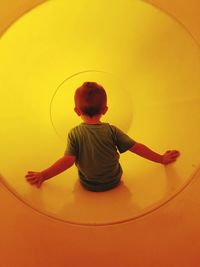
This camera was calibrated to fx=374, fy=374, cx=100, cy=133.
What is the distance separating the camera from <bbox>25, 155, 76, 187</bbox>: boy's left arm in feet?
3.34

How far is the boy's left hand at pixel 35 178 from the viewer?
3.31 ft

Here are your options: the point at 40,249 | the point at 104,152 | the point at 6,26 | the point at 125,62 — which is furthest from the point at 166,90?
the point at 40,249

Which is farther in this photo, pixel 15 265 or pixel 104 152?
pixel 104 152

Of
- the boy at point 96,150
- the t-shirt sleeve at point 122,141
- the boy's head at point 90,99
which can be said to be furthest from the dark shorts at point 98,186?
the boy's head at point 90,99

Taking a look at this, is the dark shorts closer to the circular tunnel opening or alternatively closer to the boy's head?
the circular tunnel opening

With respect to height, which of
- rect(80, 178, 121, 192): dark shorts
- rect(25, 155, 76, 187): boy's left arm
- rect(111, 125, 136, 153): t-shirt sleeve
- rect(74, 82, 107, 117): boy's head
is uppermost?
rect(74, 82, 107, 117): boy's head

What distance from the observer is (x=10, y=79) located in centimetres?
117

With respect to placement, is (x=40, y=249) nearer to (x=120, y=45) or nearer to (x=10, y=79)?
(x=10, y=79)

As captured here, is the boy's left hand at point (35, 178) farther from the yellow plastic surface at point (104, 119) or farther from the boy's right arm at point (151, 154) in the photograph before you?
the boy's right arm at point (151, 154)

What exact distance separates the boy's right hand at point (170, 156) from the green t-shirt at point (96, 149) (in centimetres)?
10

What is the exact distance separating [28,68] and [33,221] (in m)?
0.61

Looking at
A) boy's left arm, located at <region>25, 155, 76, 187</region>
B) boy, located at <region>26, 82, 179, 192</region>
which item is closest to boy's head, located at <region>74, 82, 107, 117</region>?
boy, located at <region>26, 82, 179, 192</region>

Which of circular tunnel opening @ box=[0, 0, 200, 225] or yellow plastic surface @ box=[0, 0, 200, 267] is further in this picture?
circular tunnel opening @ box=[0, 0, 200, 225]

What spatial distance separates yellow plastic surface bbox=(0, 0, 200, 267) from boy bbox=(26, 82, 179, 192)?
0.04 metres
